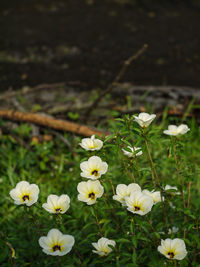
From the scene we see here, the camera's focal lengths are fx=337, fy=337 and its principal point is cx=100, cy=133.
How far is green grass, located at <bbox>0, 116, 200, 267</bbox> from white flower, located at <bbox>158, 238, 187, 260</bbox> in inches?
3.5

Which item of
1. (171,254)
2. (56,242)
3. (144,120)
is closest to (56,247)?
(56,242)

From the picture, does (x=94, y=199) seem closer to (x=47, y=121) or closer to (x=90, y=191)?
(x=90, y=191)

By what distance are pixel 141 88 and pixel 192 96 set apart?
0.54 metres

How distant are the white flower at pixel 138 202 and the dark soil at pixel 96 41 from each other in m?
2.54

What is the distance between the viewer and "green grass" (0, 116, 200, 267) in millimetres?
1528

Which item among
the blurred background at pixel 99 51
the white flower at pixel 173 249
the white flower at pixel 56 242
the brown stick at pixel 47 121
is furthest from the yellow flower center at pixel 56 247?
the blurred background at pixel 99 51

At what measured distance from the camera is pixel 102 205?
1.64 m

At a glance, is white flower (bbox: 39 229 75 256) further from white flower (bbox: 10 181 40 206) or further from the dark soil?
the dark soil

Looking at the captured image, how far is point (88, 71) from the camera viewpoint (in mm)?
4285

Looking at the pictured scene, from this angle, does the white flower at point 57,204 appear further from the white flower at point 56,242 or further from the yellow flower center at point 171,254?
the yellow flower center at point 171,254

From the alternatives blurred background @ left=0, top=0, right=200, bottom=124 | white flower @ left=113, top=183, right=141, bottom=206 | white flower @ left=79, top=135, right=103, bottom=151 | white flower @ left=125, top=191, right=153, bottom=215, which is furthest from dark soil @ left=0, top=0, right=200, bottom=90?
white flower @ left=125, top=191, right=153, bottom=215

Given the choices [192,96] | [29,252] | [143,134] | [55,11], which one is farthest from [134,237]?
[55,11]

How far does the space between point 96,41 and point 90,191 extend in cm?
386

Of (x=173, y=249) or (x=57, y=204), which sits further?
(x=57, y=204)
